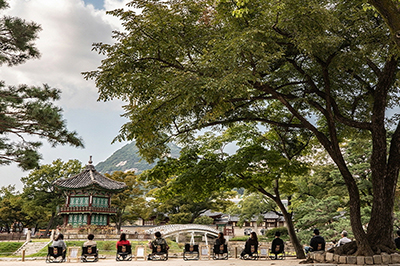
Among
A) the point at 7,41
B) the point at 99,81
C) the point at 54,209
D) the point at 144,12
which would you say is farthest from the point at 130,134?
the point at 54,209

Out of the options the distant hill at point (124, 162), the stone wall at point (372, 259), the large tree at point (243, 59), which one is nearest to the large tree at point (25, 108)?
the large tree at point (243, 59)

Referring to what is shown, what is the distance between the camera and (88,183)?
30891 millimetres

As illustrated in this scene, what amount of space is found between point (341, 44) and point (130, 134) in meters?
6.13

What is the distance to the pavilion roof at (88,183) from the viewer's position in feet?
100

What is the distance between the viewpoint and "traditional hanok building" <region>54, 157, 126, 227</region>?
30516 mm

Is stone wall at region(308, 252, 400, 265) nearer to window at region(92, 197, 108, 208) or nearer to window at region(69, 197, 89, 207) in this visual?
window at region(92, 197, 108, 208)

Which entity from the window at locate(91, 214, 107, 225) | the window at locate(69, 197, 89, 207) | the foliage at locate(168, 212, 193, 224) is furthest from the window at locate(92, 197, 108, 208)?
the foliage at locate(168, 212, 193, 224)

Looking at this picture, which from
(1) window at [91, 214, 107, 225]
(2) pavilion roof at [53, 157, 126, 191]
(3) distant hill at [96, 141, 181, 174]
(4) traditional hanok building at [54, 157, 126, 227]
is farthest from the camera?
(3) distant hill at [96, 141, 181, 174]

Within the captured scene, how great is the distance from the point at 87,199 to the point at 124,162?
134 m

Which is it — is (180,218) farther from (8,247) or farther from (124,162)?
(124,162)

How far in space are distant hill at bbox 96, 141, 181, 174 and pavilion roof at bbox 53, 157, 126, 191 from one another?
121 metres

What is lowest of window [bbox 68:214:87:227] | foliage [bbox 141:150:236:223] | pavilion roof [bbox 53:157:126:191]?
window [bbox 68:214:87:227]

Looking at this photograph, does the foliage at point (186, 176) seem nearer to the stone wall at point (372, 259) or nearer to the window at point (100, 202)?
the stone wall at point (372, 259)

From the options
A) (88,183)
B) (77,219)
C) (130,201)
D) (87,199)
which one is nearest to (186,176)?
(88,183)
